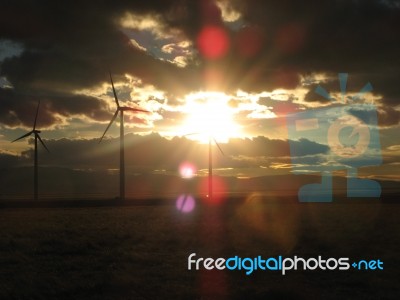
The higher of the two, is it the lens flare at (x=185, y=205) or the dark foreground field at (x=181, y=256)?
the lens flare at (x=185, y=205)

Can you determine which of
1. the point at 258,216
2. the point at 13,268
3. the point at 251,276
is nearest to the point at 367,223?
the point at 258,216

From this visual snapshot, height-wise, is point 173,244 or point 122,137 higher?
point 122,137

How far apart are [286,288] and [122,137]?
3229 inches

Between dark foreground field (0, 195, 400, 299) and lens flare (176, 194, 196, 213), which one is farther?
lens flare (176, 194, 196, 213)

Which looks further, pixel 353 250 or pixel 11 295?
pixel 353 250

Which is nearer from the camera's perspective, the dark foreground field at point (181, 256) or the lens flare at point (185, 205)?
the dark foreground field at point (181, 256)

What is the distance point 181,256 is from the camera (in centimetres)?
3578

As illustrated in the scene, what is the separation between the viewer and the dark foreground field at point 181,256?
25.3m

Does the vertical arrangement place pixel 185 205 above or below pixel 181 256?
above

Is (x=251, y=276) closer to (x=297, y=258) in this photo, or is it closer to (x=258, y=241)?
(x=297, y=258)

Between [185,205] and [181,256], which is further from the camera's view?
[185,205]

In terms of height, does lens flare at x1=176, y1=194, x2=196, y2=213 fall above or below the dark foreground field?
above

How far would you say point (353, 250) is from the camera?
36344 millimetres

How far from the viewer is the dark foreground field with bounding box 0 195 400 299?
997 inches
